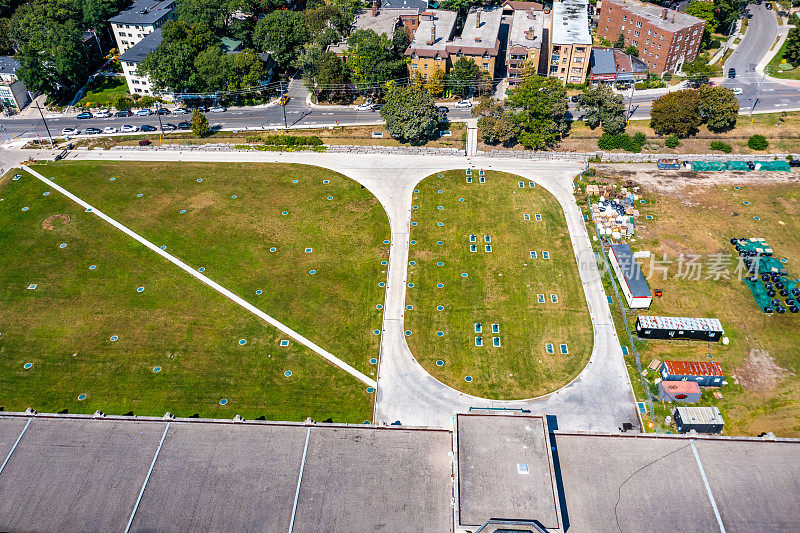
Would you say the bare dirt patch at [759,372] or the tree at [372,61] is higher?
the tree at [372,61]

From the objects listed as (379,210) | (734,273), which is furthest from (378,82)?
(734,273)

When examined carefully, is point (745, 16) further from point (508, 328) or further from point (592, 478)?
point (592, 478)

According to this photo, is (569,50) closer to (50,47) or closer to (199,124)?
(199,124)

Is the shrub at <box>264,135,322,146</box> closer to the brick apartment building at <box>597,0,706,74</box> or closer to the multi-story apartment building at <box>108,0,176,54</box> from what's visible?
the multi-story apartment building at <box>108,0,176,54</box>

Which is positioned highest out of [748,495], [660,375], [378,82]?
[378,82]

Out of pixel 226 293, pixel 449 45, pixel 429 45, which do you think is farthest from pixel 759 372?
pixel 429 45

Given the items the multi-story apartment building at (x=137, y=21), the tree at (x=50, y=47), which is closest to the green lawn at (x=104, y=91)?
the tree at (x=50, y=47)

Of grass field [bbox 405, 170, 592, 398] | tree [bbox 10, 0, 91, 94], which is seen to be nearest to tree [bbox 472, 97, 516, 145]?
grass field [bbox 405, 170, 592, 398]

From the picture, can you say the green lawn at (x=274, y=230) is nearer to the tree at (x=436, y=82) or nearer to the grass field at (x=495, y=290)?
the grass field at (x=495, y=290)
